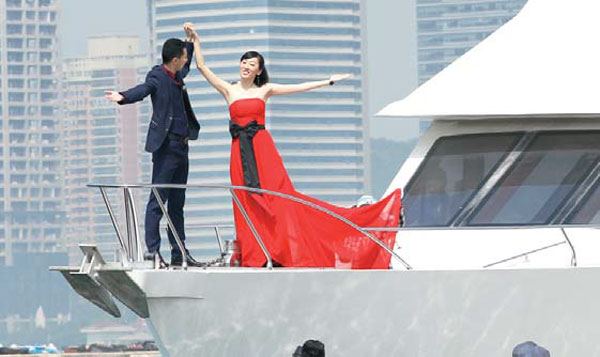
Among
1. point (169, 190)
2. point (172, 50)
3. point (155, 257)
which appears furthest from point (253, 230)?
point (172, 50)

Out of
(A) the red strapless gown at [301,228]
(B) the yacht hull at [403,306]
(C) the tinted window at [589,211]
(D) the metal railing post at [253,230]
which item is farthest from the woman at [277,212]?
(C) the tinted window at [589,211]

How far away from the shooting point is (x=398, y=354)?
52.0ft

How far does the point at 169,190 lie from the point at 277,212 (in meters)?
1.35

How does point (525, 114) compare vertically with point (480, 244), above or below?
above

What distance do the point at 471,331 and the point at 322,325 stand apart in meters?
1.17

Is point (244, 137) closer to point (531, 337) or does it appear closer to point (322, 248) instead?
point (322, 248)

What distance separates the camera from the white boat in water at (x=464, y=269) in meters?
15.7

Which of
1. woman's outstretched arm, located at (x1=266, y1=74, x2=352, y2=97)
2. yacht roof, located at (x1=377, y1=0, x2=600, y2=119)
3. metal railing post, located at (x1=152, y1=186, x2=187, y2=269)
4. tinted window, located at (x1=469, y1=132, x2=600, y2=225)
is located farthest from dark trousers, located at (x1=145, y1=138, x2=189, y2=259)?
tinted window, located at (x1=469, y1=132, x2=600, y2=225)

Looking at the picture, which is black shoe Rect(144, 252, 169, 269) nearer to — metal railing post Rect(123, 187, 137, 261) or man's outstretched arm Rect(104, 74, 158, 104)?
metal railing post Rect(123, 187, 137, 261)

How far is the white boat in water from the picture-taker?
51.6ft

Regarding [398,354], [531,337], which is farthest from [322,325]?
[531,337]

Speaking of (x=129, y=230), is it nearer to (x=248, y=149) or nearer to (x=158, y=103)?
(x=248, y=149)

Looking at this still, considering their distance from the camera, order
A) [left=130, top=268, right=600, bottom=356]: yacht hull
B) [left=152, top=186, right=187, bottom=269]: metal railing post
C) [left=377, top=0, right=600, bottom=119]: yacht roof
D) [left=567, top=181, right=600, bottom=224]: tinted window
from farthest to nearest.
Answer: [left=377, top=0, right=600, bottom=119]: yacht roof
[left=567, top=181, right=600, bottom=224]: tinted window
[left=152, top=186, right=187, bottom=269]: metal railing post
[left=130, top=268, right=600, bottom=356]: yacht hull

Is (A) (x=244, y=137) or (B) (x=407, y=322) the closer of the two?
(B) (x=407, y=322)
